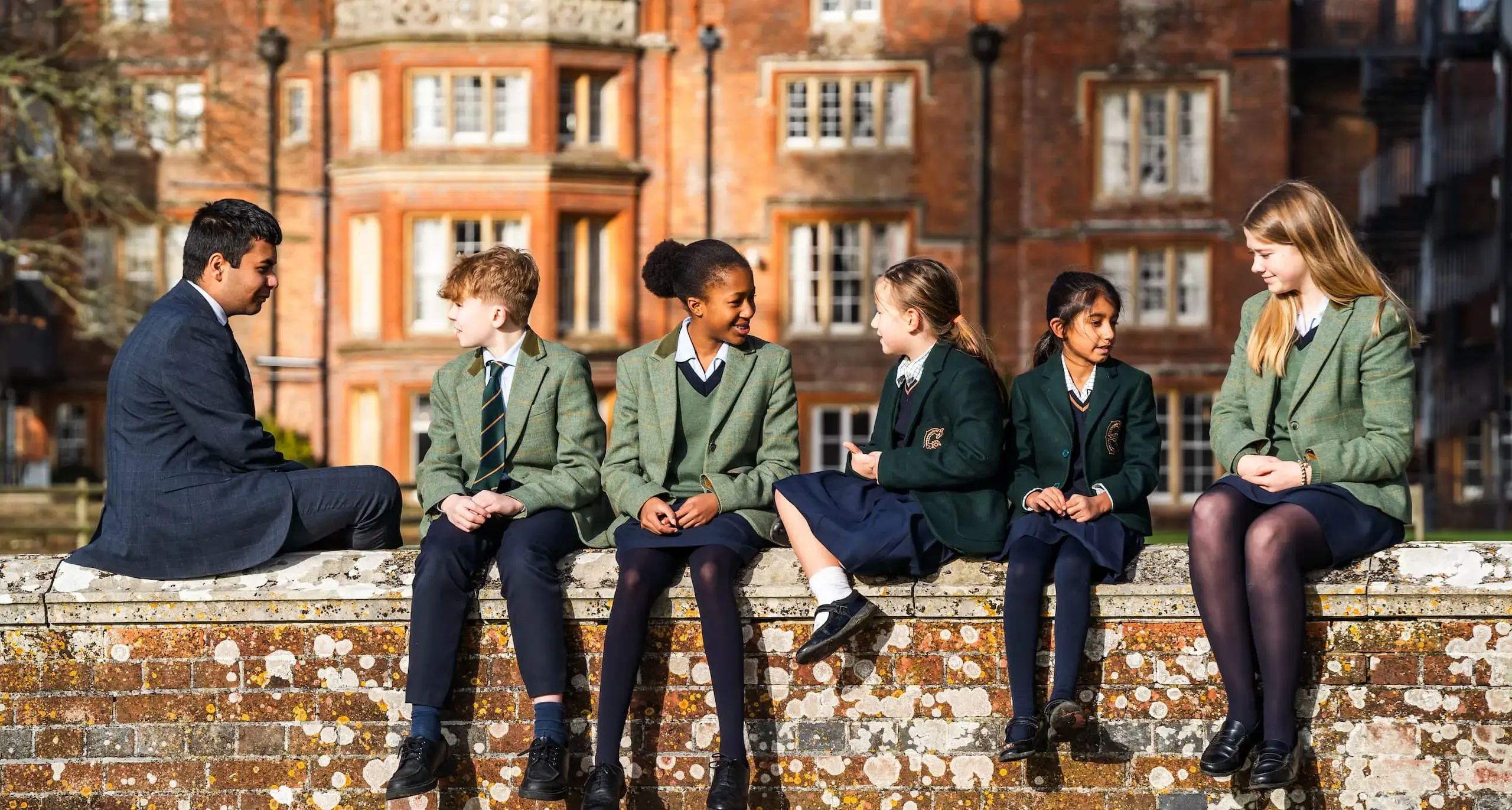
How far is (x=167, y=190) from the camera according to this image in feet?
95.9

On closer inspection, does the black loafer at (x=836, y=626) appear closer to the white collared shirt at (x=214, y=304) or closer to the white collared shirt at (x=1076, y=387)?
the white collared shirt at (x=1076, y=387)

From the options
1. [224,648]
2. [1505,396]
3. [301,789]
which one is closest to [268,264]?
[224,648]

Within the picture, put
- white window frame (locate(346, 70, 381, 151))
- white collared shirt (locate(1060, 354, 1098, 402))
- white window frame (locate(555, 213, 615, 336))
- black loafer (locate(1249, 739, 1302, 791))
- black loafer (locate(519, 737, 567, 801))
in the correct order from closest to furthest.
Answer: black loafer (locate(1249, 739, 1302, 791)), black loafer (locate(519, 737, 567, 801)), white collared shirt (locate(1060, 354, 1098, 402)), white window frame (locate(555, 213, 615, 336)), white window frame (locate(346, 70, 381, 151))

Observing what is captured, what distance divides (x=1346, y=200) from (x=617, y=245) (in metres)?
11.8

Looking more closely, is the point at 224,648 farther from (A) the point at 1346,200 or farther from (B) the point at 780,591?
(A) the point at 1346,200

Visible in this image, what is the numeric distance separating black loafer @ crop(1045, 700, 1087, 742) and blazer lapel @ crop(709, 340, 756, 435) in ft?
5.03

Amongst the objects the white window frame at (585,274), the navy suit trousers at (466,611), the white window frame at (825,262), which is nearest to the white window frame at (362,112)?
the white window frame at (585,274)

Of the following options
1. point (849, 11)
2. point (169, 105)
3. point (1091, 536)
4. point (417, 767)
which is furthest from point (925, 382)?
point (169, 105)

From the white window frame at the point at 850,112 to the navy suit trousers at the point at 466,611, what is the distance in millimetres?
22925

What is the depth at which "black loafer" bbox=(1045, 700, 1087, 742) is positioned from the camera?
5562 millimetres

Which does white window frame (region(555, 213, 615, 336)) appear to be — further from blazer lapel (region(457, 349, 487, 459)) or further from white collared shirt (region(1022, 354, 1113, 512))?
white collared shirt (region(1022, 354, 1113, 512))

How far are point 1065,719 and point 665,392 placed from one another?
5.96 ft

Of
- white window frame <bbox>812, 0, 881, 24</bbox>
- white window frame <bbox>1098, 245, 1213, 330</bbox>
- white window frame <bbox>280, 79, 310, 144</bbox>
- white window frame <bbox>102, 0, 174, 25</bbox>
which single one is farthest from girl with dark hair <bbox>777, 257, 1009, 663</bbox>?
white window frame <bbox>102, 0, 174, 25</bbox>

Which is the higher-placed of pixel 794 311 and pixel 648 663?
pixel 794 311
